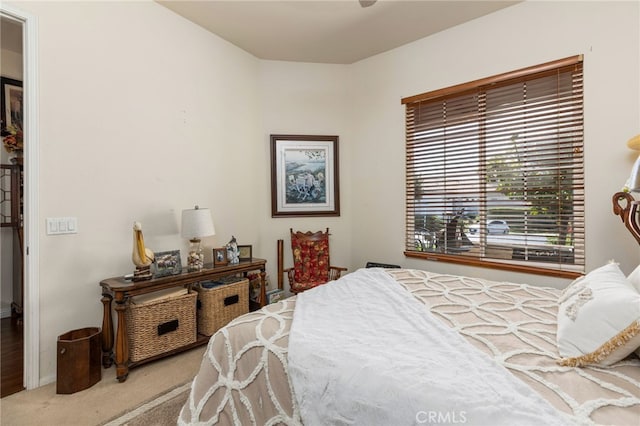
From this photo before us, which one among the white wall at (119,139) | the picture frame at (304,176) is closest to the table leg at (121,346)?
the white wall at (119,139)

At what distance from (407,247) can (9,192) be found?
163 inches

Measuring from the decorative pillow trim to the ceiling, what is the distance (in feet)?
8.69

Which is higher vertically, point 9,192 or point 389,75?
point 389,75

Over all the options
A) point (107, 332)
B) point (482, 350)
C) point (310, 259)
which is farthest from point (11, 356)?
point (482, 350)

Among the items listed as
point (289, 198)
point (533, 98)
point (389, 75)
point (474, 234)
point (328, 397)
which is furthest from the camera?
point (289, 198)

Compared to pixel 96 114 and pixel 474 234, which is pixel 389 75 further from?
pixel 96 114

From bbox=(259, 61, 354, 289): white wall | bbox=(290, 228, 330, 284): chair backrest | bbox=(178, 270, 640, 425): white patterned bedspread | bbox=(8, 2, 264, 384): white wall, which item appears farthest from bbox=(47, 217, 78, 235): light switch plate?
bbox=(290, 228, 330, 284): chair backrest

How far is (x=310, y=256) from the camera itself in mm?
3428

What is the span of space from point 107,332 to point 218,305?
31.2 inches

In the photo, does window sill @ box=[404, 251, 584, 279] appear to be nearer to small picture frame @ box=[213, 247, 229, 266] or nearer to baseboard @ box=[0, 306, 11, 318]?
small picture frame @ box=[213, 247, 229, 266]

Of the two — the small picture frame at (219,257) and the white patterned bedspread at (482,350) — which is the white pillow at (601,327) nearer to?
the white patterned bedspread at (482,350)

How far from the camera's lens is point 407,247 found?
3.25 m

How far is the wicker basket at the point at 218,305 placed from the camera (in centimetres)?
257

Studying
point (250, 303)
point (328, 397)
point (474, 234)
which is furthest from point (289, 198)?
point (328, 397)
